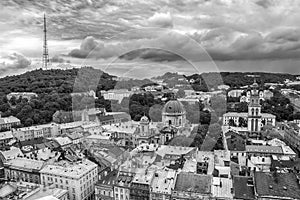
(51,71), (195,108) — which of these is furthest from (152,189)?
(51,71)

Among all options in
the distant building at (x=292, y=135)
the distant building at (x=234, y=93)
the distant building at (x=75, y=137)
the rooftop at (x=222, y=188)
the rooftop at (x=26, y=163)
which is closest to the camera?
the rooftop at (x=222, y=188)

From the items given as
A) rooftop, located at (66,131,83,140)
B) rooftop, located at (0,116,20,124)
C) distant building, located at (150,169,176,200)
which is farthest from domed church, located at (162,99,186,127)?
rooftop, located at (0,116,20,124)

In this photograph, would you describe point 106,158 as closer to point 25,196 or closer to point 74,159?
point 74,159

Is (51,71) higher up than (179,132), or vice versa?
(51,71)

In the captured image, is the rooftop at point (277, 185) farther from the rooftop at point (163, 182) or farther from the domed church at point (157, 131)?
the domed church at point (157, 131)

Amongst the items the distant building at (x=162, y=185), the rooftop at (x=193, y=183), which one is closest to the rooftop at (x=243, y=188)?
the rooftop at (x=193, y=183)

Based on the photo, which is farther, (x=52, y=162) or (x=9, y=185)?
(x=52, y=162)

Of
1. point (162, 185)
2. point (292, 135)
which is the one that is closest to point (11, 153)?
point (162, 185)
